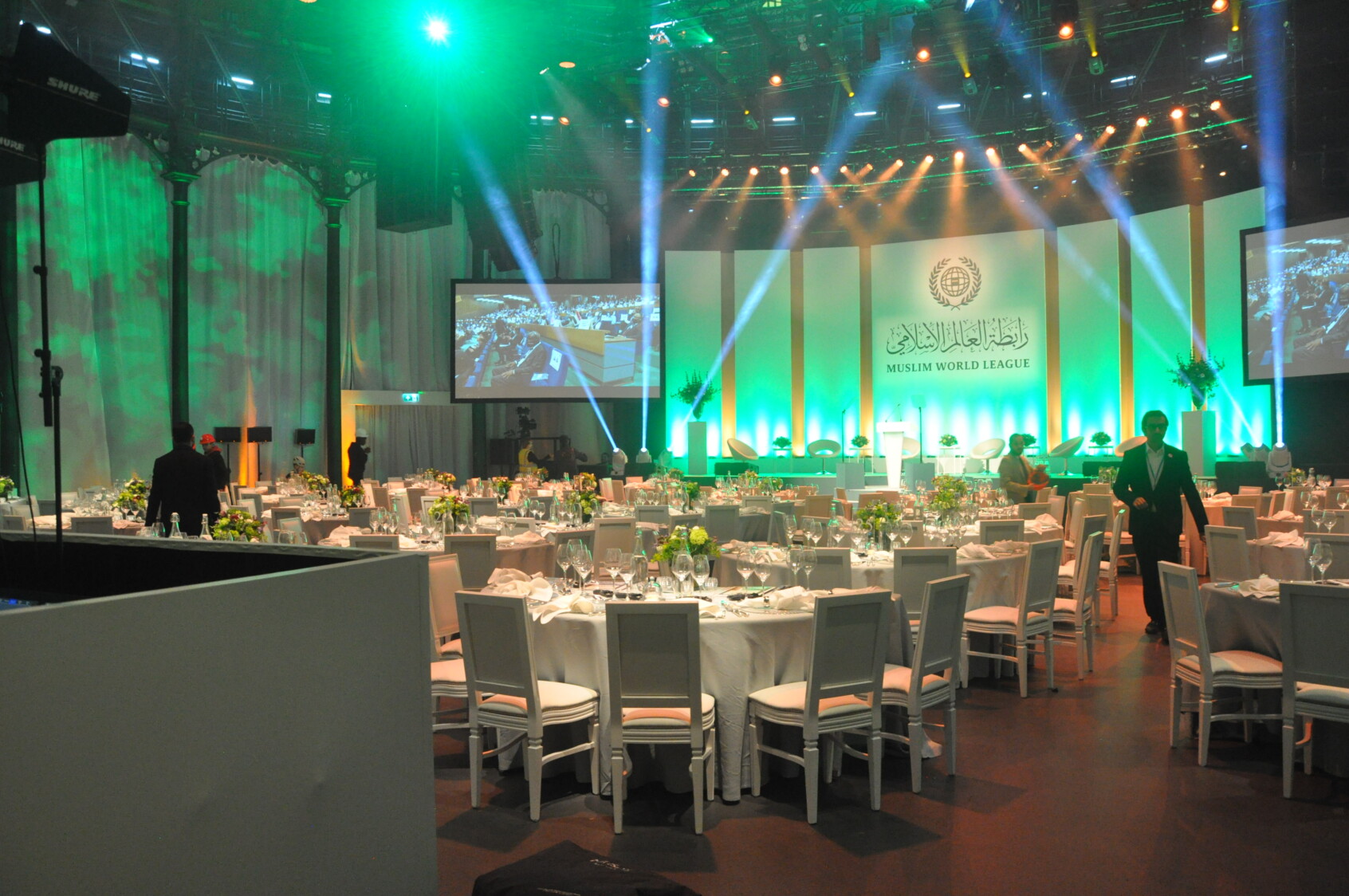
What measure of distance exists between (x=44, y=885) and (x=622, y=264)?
19.2 meters

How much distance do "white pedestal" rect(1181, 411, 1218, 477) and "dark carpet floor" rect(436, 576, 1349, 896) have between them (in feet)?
38.2

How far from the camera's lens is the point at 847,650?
3863 mm

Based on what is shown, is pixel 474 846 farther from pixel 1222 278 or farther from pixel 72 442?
pixel 1222 278

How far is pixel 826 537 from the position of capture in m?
6.59

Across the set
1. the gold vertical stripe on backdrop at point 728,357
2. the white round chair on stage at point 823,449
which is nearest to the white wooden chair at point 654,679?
the white round chair on stage at point 823,449

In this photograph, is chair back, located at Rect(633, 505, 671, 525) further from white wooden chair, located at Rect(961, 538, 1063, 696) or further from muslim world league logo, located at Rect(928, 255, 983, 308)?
muslim world league logo, located at Rect(928, 255, 983, 308)

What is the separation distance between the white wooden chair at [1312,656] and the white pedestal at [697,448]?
1487 centimetres

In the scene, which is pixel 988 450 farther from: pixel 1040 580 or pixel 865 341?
pixel 1040 580

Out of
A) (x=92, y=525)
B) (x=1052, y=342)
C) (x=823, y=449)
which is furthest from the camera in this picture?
(x=823, y=449)

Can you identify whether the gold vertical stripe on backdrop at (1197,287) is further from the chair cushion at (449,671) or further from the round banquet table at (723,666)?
the chair cushion at (449,671)

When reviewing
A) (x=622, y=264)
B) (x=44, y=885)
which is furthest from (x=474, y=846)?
(x=622, y=264)

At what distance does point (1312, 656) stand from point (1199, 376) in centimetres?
1366

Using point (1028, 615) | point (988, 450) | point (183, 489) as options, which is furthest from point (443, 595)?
point (988, 450)

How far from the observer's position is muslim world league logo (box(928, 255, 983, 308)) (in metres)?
19.6
